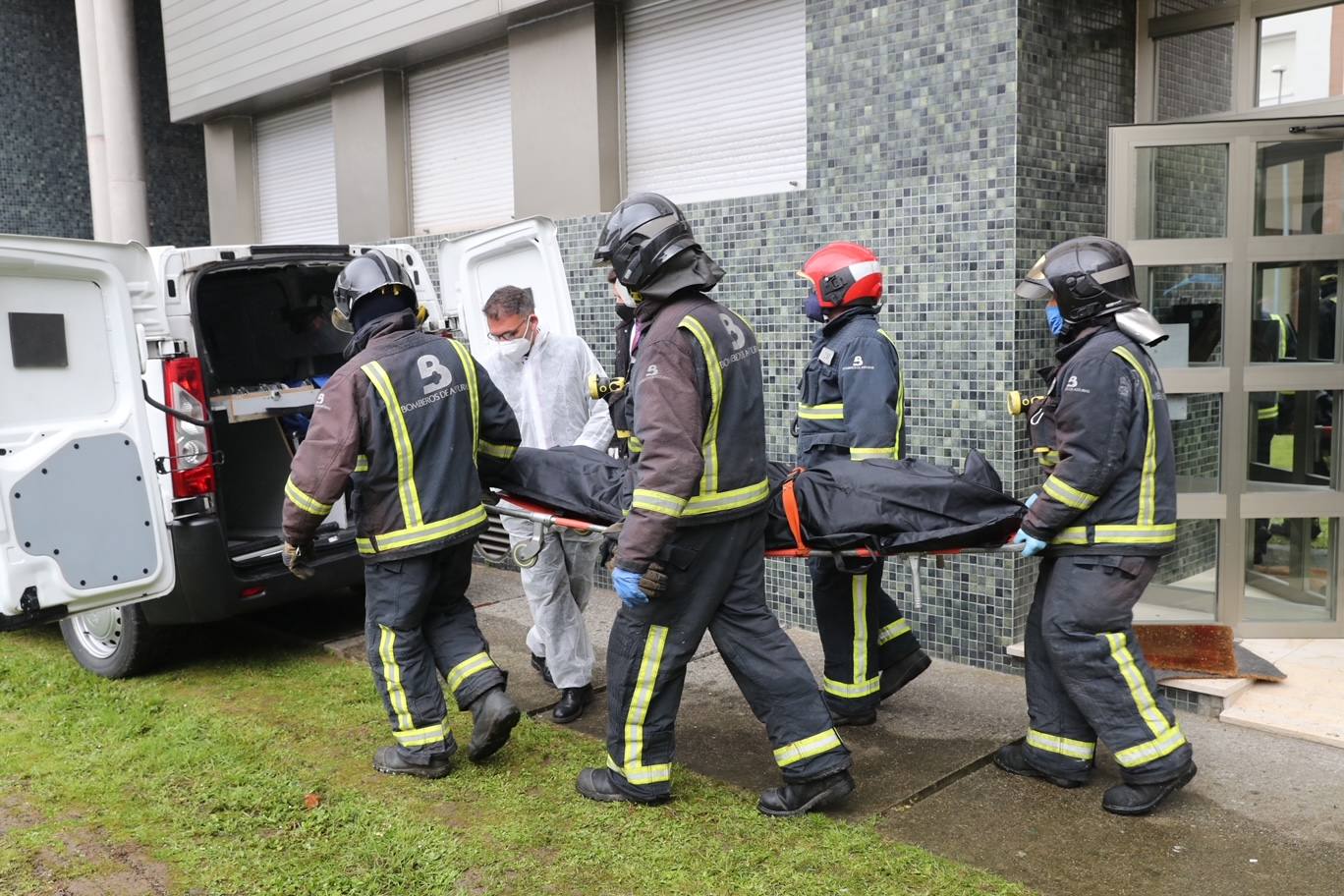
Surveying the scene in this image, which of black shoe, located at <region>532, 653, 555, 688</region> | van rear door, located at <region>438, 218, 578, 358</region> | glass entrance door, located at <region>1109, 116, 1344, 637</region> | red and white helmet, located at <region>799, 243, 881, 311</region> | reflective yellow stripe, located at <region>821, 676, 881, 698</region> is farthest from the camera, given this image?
van rear door, located at <region>438, 218, 578, 358</region>

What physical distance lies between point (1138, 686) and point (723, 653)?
139cm

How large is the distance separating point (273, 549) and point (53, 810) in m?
1.77

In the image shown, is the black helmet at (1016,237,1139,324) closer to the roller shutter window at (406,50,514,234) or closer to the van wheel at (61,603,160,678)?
the van wheel at (61,603,160,678)

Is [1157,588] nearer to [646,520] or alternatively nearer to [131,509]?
[646,520]

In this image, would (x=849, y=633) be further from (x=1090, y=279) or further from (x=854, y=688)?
(x=1090, y=279)

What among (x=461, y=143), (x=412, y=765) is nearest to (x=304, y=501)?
(x=412, y=765)

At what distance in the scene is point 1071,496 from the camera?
3727 mm

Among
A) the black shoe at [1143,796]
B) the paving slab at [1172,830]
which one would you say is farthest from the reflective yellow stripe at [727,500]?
the black shoe at [1143,796]

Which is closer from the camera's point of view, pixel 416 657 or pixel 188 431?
pixel 416 657

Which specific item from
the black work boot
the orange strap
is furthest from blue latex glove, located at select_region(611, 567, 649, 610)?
the black work boot

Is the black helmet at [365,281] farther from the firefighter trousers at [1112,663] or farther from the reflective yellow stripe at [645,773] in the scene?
the firefighter trousers at [1112,663]

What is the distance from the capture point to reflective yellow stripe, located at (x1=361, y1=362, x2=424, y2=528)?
4.12m

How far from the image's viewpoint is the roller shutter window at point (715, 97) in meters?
6.45

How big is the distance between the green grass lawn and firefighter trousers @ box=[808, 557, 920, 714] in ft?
2.63
